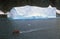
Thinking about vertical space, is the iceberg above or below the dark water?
above

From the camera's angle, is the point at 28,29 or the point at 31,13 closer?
the point at 28,29

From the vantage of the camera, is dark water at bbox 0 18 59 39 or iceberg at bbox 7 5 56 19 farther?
iceberg at bbox 7 5 56 19

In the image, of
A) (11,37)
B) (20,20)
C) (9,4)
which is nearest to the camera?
(11,37)

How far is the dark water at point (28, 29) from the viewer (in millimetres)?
755

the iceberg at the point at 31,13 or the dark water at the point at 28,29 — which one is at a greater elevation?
the iceberg at the point at 31,13

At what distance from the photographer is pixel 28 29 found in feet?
2.56

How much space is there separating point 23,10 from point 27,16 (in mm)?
51

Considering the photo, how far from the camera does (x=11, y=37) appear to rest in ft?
2.45

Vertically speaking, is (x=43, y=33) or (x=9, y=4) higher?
(x=9, y=4)

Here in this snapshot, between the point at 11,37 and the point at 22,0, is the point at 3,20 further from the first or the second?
the point at 22,0

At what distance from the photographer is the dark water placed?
755mm

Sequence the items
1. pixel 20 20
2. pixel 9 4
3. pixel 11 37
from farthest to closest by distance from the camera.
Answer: pixel 9 4 → pixel 20 20 → pixel 11 37

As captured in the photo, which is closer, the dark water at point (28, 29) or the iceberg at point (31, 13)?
the dark water at point (28, 29)

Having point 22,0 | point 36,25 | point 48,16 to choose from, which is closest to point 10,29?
point 36,25
